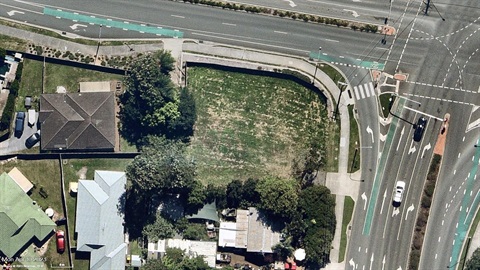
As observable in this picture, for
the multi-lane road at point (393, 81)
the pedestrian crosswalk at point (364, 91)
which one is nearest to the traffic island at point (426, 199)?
the multi-lane road at point (393, 81)

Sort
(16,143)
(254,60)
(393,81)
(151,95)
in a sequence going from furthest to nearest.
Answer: (16,143) < (254,60) < (393,81) < (151,95)

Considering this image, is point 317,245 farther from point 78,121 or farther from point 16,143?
point 16,143

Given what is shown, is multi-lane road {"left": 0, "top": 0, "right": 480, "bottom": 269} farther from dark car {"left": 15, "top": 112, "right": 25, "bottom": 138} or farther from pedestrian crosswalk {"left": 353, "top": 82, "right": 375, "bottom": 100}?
dark car {"left": 15, "top": 112, "right": 25, "bottom": 138}

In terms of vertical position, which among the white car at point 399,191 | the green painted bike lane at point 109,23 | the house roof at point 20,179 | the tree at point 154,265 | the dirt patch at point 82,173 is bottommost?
the tree at point 154,265

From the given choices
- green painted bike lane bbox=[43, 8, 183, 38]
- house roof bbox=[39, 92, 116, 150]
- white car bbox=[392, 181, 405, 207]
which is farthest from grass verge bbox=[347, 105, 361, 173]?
house roof bbox=[39, 92, 116, 150]

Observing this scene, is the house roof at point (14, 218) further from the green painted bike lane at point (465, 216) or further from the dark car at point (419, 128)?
the green painted bike lane at point (465, 216)

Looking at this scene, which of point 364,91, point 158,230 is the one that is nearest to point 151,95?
point 158,230

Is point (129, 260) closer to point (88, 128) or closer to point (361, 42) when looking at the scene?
point (88, 128)
